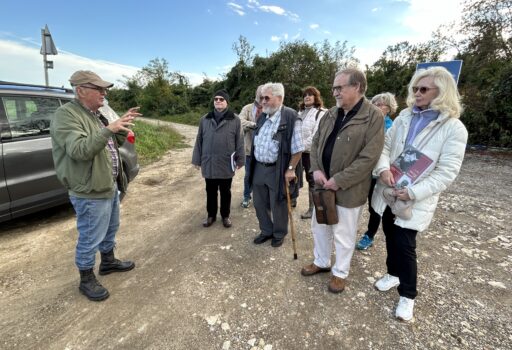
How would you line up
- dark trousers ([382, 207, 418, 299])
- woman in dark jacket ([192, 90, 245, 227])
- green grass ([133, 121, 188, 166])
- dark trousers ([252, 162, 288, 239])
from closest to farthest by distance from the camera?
dark trousers ([382, 207, 418, 299])
dark trousers ([252, 162, 288, 239])
woman in dark jacket ([192, 90, 245, 227])
green grass ([133, 121, 188, 166])

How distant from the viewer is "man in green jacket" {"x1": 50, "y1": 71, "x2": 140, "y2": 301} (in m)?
2.19

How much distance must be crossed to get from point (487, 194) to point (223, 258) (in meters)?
5.59

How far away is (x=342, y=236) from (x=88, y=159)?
228 centimetres

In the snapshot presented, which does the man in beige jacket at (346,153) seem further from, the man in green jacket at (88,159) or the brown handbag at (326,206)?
the man in green jacket at (88,159)

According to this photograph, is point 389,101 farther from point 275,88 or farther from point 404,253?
point 404,253

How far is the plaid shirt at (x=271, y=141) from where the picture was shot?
3.20 m

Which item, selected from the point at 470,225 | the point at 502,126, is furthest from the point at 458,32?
the point at 470,225

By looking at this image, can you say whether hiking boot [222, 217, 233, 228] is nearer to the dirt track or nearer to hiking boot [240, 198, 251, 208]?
the dirt track

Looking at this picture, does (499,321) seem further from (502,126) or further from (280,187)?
(502,126)

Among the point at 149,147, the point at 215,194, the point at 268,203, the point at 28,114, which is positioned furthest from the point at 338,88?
the point at 149,147

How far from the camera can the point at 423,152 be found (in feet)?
7.32

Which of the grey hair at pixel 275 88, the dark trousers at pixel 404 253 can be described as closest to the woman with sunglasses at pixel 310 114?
the grey hair at pixel 275 88

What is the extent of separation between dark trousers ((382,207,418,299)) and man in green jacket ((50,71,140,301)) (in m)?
2.38

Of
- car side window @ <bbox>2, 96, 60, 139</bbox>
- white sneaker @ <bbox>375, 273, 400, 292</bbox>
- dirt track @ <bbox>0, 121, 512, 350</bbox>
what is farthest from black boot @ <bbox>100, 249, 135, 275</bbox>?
white sneaker @ <bbox>375, 273, 400, 292</bbox>
